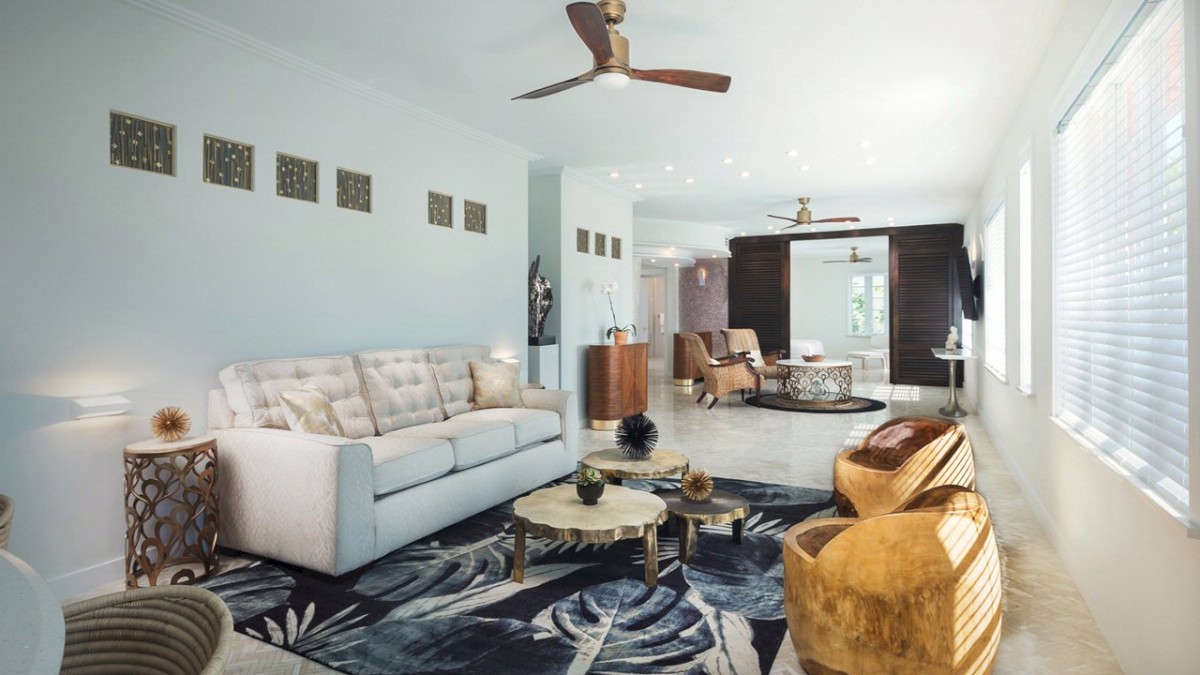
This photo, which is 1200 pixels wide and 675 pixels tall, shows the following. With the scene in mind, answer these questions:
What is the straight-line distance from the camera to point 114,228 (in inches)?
125

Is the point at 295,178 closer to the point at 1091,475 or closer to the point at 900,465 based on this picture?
the point at 900,465

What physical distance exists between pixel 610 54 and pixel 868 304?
46.6 feet

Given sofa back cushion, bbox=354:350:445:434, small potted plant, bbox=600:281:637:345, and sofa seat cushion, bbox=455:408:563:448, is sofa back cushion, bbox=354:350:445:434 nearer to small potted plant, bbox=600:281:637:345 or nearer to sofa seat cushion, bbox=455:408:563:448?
sofa seat cushion, bbox=455:408:563:448

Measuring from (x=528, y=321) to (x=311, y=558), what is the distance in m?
3.66

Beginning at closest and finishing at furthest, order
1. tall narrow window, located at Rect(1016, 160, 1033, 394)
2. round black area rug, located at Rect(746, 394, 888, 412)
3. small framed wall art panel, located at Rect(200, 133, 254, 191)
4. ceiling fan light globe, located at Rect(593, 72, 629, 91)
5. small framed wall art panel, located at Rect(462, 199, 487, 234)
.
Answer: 1. ceiling fan light globe, located at Rect(593, 72, 629, 91)
2. small framed wall art panel, located at Rect(200, 133, 254, 191)
3. tall narrow window, located at Rect(1016, 160, 1033, 394)
4. small framed wall art panel, located at Rect(462, 199, 487, 234)
5. round black area rug, located at Rect(746, 394, 888, 412)

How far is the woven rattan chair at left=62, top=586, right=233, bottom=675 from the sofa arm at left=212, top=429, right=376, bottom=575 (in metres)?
1.97

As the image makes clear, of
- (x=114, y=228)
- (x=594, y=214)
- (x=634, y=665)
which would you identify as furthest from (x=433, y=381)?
(x=594, y=214)

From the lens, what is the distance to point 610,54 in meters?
3.21

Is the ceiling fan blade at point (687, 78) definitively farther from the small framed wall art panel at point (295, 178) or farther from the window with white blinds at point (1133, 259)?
the small framed wall art panel at point (295, 178)

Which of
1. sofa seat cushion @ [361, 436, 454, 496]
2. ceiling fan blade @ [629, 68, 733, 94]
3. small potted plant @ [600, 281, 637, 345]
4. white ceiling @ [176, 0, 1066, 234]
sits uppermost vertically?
white ceiling @ [176, 0, 1066, 234]

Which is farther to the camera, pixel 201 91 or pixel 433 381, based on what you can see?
pixel 433 381

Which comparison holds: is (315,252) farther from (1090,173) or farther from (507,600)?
(1090,173)

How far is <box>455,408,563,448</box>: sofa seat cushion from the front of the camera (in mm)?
4445

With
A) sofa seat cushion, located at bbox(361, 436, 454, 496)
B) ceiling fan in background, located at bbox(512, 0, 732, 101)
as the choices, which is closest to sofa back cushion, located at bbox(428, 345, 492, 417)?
sofa seat cushion, located at bbox(361, 436, 454, 496)
